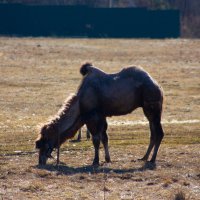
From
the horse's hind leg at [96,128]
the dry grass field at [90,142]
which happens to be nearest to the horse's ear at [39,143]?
the dry grass field at [90,142]

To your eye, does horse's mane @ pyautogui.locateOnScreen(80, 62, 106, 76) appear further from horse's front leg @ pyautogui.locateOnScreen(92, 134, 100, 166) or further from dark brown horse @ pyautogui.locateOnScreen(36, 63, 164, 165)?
horse's front leg @ pyautogui.locateOnScreen(92, 134, 100, 166)

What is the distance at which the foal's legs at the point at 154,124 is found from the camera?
17.1 m

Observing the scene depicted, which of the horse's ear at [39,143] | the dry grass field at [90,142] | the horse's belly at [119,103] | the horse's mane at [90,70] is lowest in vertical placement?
the dry grass field at [90,142]

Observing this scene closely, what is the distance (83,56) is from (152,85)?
3384 cm

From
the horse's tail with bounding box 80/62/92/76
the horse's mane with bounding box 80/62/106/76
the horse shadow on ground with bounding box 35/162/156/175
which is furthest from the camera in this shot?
the horse's tail with bounding box 80/62/92/76

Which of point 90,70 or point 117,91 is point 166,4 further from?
point 117,91

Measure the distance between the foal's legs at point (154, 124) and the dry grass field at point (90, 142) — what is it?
0.96 feet

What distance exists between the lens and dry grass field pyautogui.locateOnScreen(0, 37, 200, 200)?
561 inches

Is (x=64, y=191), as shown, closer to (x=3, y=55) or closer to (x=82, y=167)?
(x=82, y=167)

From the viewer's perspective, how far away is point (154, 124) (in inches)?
681

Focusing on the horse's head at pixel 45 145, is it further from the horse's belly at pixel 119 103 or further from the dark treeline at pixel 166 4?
the dark treeline at pixel 166 4

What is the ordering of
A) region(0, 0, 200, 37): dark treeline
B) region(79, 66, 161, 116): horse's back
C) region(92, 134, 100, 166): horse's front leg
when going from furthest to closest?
region(0, 0, 200, 37): dark treeline
region(79, 66, 161, 116): horse's back
region(92, 134, 100, 166): horse's front leg

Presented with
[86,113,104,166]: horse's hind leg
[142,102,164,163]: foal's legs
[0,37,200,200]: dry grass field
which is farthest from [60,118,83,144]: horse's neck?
[142,102,164,163]: foal's legs

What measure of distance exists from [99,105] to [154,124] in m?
1.28
